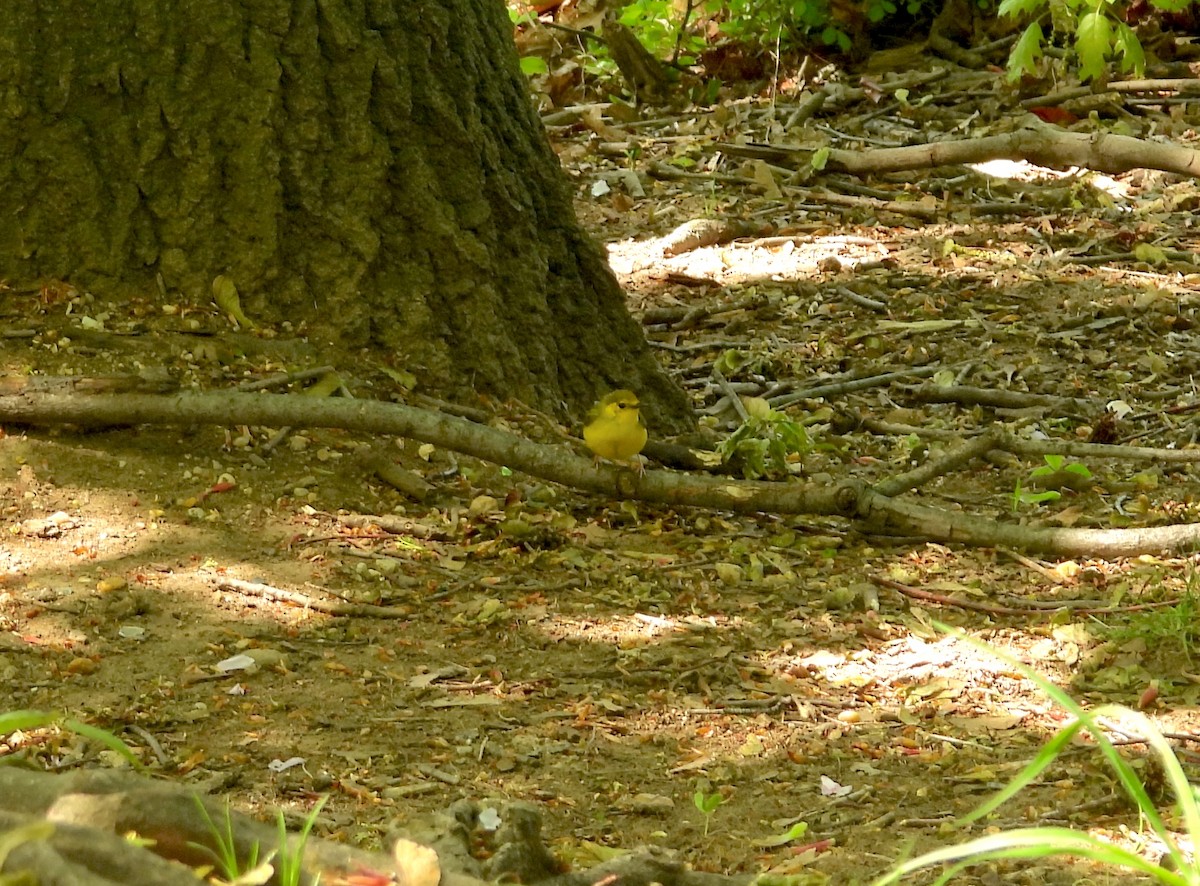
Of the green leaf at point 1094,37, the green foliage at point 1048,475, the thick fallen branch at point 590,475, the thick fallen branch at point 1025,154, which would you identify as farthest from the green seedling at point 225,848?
the thick fallen branch at point 1025,154

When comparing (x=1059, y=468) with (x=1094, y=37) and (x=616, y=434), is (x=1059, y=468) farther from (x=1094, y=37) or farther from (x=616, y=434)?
(x=1094, y=37)

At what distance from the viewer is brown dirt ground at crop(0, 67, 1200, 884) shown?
2912 millimetres

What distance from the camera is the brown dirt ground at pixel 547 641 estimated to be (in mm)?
2912

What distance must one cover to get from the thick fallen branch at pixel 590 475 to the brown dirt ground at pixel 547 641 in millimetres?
86

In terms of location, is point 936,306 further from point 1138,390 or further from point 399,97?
point 399,97

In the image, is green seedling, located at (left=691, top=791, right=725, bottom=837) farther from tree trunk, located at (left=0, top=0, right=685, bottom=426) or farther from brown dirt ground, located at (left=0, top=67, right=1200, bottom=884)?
tree trunk, located at (left=0, top=0, right=685, bottom=426)

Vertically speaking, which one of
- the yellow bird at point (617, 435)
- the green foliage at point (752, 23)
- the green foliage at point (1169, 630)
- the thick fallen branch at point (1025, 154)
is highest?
the green foliage at point (752, 23)

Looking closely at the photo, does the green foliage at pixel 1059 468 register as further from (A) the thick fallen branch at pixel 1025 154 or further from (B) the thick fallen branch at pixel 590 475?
(A) the thick fallen branch at pixel 1025 154

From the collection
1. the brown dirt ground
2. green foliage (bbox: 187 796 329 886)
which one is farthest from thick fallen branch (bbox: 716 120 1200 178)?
green foliage (bbox: 187 796 329 886)

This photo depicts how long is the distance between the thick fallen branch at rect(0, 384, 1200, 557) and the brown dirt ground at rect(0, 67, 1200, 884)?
0.09 meters

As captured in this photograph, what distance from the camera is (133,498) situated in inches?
157

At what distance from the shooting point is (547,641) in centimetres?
371

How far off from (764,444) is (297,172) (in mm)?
1781

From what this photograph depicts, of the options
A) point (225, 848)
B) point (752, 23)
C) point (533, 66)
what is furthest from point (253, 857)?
point (752, 23)
